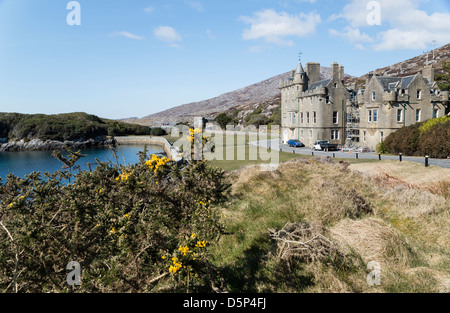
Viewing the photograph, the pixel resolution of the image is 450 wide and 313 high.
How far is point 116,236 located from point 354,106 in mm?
42634

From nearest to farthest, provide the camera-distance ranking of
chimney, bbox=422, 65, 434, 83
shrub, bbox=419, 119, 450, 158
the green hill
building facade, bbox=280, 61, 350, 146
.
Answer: shrub, bbox=419, 119, 450, 158 < chimney, bbox=422, 65, 434, 83 < building facade, bbox=280, 61, 350, 146 < the green hill

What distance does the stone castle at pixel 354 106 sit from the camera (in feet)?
112

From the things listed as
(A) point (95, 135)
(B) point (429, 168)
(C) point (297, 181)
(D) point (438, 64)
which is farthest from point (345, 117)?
(A) point (95, 135)

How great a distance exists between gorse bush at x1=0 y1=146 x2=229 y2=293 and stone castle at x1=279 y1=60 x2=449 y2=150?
34.8 m

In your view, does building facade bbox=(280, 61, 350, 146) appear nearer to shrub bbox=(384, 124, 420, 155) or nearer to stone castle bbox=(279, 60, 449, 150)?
stone castle bbox=(279, 60, 449, 150)

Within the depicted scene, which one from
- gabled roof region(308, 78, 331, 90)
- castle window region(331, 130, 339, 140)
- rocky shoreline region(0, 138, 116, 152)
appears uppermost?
gabled roof region(308, 78, 331, 90)

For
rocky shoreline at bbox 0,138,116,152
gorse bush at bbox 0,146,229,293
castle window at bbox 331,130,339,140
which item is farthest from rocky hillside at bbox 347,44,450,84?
gorse bush at bbox 0,146,229,293

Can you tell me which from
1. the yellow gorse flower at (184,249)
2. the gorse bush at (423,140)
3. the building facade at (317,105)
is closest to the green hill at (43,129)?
the building facade at (317,105)

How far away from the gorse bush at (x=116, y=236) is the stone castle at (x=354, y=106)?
114 feet

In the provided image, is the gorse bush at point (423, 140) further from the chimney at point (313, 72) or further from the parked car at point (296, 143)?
the chimney at point (313, 72)

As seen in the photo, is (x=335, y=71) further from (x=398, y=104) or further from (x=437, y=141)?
(x=437, y=141)

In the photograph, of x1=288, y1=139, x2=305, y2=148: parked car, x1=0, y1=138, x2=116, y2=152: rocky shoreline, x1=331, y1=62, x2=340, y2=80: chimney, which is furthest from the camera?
x1=0, y1=138, x2=116, y2=152: rocky shoreline

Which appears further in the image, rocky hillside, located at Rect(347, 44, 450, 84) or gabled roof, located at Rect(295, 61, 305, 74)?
rocky hillside, located at Rect(347, 44, 450, 84)

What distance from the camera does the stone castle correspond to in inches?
1342
